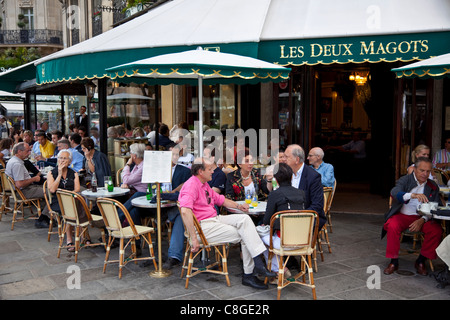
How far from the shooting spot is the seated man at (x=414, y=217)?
16.5ft

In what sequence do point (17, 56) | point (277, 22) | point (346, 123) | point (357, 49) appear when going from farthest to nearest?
point (17, 56)
point (346, 123)
point (277, 22)
point (357, 49)

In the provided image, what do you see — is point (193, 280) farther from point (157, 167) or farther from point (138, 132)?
point (138, 132)

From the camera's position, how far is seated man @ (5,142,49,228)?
299 inches

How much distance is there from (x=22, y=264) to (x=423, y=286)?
4.65 metres

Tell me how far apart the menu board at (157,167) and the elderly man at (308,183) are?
4.46ft

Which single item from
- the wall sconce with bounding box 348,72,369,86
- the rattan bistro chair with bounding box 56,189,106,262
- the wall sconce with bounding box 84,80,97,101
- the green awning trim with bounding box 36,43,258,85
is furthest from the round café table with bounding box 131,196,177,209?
the wall sconce with bounding box 348,72,369,86

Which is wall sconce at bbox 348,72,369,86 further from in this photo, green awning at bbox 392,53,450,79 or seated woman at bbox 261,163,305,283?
seated woman at bbox 261,163,305,283

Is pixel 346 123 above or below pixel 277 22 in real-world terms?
below

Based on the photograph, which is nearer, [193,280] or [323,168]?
[193,280]

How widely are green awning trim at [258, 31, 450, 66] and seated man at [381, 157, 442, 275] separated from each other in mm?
1605

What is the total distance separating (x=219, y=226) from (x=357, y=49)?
321 centimetres

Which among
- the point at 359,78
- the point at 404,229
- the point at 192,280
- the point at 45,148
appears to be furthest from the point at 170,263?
the point at 359,78

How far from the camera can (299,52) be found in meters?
6.40
